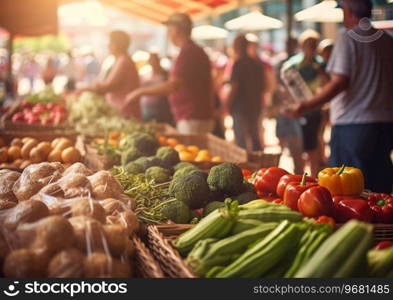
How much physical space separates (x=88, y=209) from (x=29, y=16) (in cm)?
704

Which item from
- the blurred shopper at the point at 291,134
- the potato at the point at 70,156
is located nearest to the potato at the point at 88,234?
the potato at the point at 70,156

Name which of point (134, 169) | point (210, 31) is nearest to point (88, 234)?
point (134, 169)

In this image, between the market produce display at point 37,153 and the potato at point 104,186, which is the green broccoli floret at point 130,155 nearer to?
the market produce display at point 37,153

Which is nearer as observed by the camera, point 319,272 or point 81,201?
point 319,272

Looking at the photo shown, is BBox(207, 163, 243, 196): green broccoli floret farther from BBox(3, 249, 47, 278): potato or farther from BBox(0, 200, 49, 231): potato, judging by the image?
BBox(3, 249, 47, 278): potato

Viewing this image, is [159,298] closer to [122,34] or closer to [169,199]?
[169,199]

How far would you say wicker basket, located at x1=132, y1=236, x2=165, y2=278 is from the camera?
224 centimetres

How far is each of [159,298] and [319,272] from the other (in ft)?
1.69

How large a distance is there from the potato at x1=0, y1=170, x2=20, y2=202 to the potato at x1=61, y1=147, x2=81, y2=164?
1.31 metres

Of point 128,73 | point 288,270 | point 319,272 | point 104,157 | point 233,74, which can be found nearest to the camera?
point 319,272

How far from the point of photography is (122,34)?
7.57 m

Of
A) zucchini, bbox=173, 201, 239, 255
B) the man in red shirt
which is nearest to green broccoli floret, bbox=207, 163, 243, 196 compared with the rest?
zucchini, bbox=173, 201, 239, 255

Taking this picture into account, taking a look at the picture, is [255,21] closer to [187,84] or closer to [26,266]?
[187,84]

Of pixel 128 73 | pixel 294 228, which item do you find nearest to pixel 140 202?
pixel 294 228
